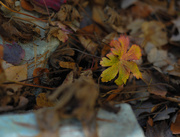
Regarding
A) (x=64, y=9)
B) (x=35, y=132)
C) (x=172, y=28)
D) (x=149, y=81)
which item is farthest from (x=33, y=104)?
(x=172, y=28)

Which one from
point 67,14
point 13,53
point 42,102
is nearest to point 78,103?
point 42,102

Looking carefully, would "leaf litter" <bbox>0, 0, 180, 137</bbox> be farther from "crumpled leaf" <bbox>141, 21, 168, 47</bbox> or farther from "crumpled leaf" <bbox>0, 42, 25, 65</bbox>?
"crumpled leaf" <bbox>141, 21, 168, 47</bbox>

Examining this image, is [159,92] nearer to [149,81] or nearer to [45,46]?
[149,81]

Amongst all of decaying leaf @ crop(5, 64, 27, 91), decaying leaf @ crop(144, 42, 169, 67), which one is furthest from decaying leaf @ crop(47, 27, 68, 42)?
decaying leaf @ crop(144, 42, 169, 67)

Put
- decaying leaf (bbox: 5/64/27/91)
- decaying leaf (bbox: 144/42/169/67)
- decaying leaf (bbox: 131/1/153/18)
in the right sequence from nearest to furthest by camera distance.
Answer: decaying leaf (bbox: 5/64/27/91) → decaying leaf (bbox: 144/42/169/67) → decaying leaf (bbox: 131/1/153/18)

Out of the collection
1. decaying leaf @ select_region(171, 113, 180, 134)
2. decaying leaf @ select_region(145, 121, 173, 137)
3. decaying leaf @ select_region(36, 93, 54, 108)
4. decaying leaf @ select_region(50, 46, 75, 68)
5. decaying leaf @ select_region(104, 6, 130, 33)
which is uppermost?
decaying leaf @ select_region(104, 6, 130, 33)

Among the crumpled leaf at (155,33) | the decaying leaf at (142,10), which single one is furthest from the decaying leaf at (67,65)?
the decaying leaf at (142,10)

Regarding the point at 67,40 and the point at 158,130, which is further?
the point at 67,40
